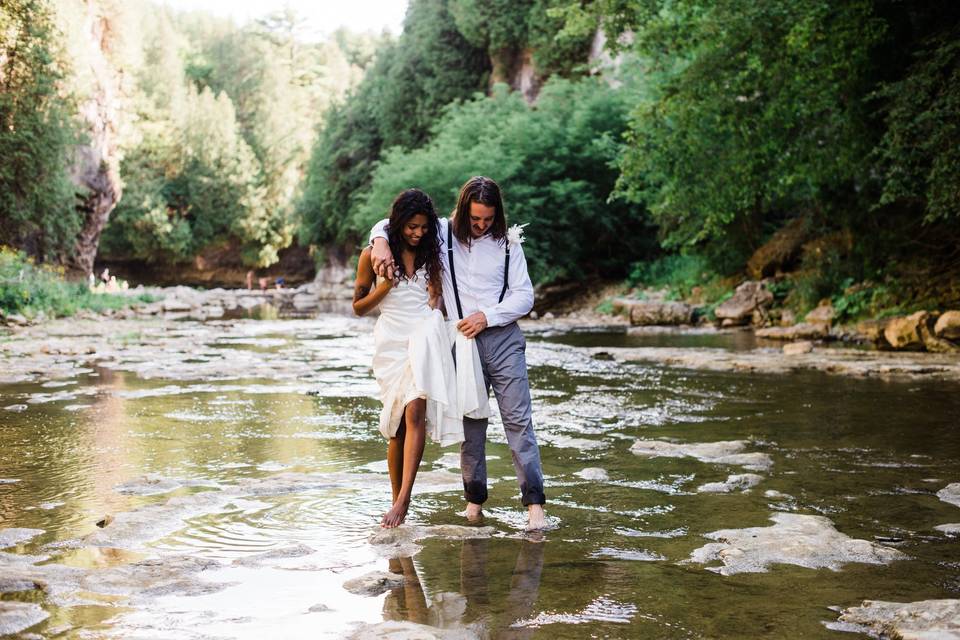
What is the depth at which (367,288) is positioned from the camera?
4.94 metres

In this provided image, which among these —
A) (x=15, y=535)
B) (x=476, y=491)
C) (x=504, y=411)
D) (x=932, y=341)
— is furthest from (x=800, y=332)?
(x=15, y=535)

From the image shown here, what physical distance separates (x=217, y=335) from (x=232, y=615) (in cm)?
1796

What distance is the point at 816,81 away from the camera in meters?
15.1

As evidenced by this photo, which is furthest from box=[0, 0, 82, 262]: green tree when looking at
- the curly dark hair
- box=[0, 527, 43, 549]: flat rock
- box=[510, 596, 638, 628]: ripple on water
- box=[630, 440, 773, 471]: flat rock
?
box=[510, 596, 638, 628]: ripple on water

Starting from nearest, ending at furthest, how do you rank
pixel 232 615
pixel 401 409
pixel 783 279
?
pixel 232 615 → pixel 401 409 → pixel 783 279

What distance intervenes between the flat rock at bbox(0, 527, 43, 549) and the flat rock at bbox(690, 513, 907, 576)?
10.1ft

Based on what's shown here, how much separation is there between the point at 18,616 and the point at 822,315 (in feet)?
54.6

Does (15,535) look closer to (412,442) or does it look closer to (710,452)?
(412,442)

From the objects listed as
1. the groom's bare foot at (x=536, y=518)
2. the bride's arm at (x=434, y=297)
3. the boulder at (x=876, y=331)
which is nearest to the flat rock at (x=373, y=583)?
the groom's bare foot at (x=536, y=518)

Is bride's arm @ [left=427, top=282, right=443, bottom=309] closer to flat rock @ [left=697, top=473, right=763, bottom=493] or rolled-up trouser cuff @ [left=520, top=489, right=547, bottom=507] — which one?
rolled-up trouser cuff @ [left=520, top=489, right=547, bottom=507]

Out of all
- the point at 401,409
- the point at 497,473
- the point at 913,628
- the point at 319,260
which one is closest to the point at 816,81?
the point at 497,473

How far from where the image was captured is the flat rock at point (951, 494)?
515cm

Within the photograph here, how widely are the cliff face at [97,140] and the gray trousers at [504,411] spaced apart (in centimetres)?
3265

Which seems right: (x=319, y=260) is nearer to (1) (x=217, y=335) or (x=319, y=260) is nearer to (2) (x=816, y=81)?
(1) (x=217, y=335)
